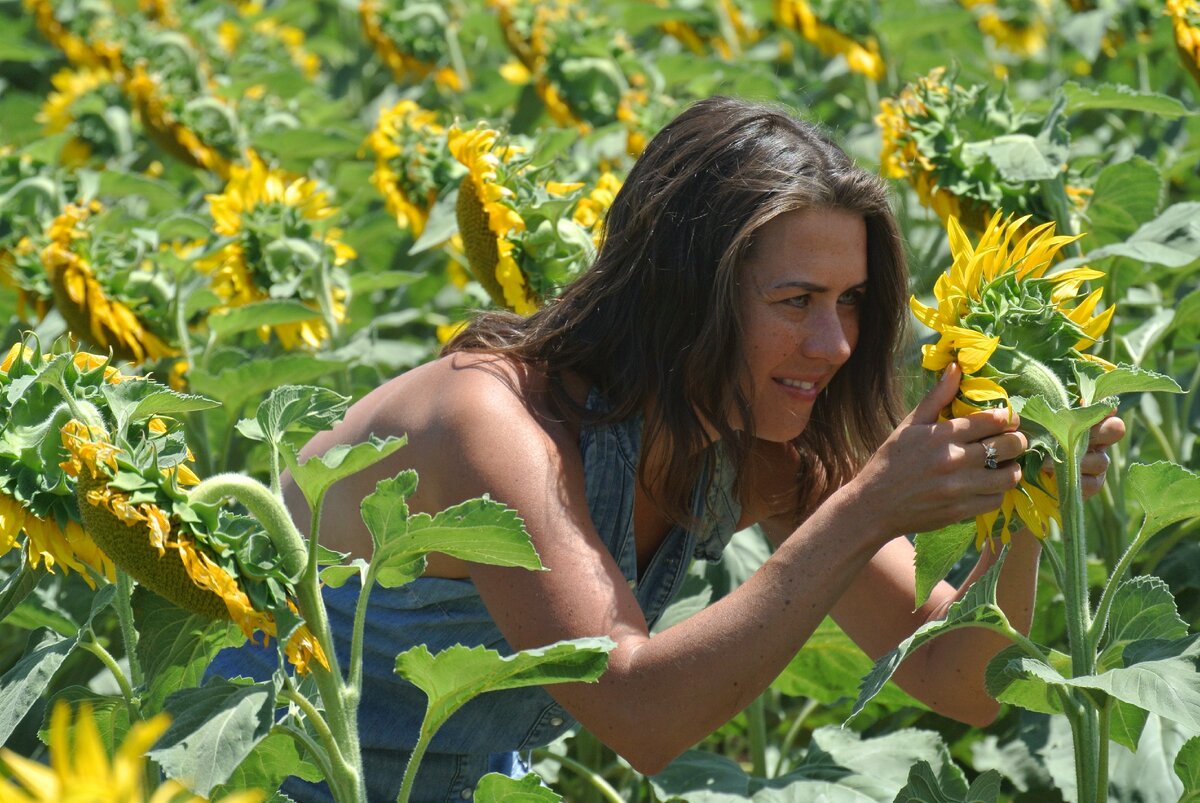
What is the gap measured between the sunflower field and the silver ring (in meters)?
0.04

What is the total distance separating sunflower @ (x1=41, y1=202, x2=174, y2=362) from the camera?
2137 mm

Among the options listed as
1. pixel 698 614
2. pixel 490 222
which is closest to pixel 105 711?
pixel 698 614

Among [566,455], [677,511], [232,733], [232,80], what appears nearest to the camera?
[232,733]

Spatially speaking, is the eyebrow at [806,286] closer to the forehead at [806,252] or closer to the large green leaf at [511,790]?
the forehead at [806,252]

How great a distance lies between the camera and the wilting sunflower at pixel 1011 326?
50.1 inches

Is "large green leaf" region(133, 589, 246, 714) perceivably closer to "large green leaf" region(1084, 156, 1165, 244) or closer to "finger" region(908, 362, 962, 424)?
"finger" region(908, 362, 962, 424)

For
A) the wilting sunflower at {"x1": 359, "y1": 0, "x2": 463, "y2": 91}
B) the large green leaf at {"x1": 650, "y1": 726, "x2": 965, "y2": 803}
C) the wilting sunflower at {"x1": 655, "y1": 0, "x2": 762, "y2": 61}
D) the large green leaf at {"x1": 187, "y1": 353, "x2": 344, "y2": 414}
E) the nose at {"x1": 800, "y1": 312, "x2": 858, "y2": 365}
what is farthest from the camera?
the wilting sunflower at {"x1": 655, "y1": 0, "x2": 762, "y2": 61}

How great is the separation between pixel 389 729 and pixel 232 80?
6.70 feet

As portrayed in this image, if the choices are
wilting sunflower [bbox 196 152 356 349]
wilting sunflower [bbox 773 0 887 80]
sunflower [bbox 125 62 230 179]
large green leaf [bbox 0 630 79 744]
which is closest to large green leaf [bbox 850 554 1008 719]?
large green leaf [bbox 0 630 79 744]

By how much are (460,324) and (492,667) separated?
2.70ft

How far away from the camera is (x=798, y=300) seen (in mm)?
1574

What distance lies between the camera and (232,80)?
11.1ft

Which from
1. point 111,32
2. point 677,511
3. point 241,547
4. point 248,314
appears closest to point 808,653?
point 677,511

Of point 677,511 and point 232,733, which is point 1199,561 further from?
point 232,733
